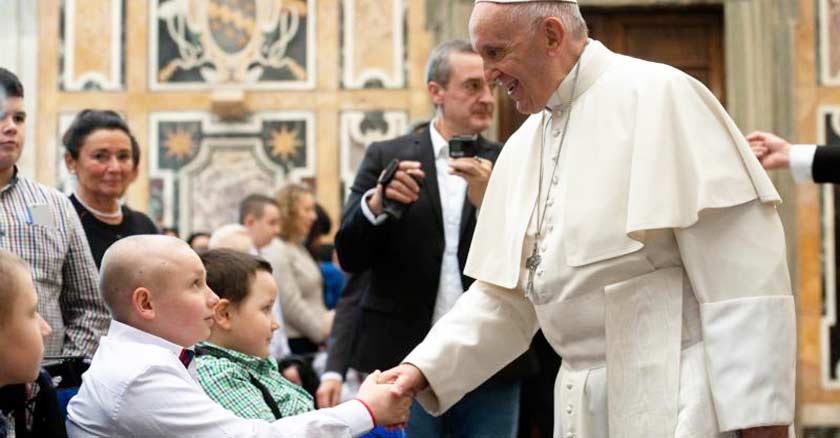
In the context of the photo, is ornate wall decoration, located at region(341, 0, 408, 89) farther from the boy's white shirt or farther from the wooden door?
the boy's white shirt

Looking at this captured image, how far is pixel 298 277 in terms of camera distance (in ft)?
25.9

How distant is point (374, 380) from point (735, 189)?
1.05 meters

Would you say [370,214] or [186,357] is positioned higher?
[370,214]

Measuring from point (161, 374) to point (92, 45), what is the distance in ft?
20.9

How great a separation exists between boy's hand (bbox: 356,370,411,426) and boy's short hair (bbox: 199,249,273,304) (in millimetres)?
570

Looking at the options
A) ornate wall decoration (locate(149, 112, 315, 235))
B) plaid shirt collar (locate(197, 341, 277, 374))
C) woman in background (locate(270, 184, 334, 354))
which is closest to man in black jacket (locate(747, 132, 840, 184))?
plaid shirt collar (locate(197, 341, 277, 374))

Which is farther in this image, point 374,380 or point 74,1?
point 74,1

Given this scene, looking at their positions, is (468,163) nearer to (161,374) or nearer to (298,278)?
(161,374)

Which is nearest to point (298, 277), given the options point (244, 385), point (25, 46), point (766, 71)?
point (25, 46)

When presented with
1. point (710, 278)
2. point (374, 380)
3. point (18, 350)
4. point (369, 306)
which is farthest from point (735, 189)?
point (369, 306)

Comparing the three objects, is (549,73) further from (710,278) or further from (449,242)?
(449,242)

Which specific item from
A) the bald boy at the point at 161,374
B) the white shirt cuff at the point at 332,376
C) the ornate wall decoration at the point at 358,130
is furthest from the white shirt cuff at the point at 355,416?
the ornate wall decoration at the point at 358,130

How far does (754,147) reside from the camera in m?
5.43

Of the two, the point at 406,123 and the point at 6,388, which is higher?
the point at 406,123
